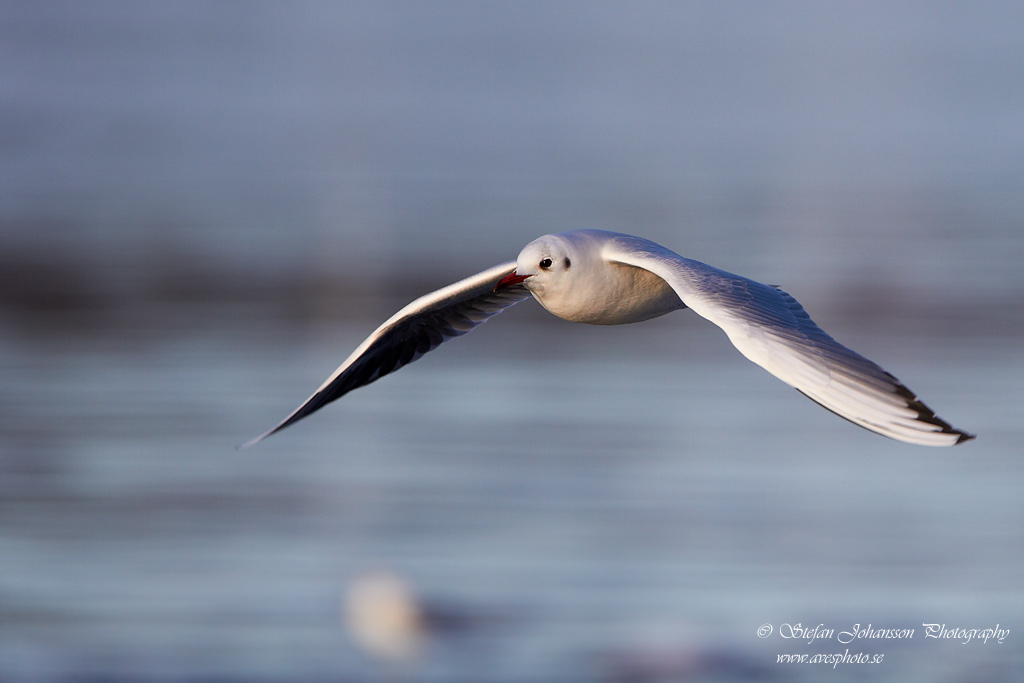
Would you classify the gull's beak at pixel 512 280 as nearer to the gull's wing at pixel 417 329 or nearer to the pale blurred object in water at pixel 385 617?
the gull's wing at pixel 417 329

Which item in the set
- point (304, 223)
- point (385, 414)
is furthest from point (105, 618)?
point (304, 223)

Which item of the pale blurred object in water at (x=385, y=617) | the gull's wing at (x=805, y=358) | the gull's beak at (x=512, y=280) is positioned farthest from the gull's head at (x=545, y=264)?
the pale blurred object in water at (x=385, y=617)

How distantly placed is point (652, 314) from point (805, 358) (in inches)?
48.6

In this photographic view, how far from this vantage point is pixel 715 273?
17.3 feet

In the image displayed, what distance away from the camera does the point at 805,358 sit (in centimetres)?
464

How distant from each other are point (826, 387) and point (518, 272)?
137cm

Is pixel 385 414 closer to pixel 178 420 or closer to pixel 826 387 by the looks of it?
pixel 178 420

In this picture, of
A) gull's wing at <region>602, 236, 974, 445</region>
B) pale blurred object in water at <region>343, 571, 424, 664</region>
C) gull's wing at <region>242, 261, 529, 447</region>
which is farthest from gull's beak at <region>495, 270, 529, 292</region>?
pale blurred object in water at <region>343, 571, 424, 664</region>

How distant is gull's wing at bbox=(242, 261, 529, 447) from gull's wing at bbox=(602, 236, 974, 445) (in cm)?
97

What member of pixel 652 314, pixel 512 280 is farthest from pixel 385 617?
pixel 512 280

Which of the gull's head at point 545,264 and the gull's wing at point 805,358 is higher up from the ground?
the gull's head at point 545,264

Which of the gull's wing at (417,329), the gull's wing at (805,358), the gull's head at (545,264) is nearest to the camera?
the gull's wing at (805,358)

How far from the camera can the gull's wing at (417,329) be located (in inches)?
235

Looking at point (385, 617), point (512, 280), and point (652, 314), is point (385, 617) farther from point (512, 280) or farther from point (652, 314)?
point (512, 280)
